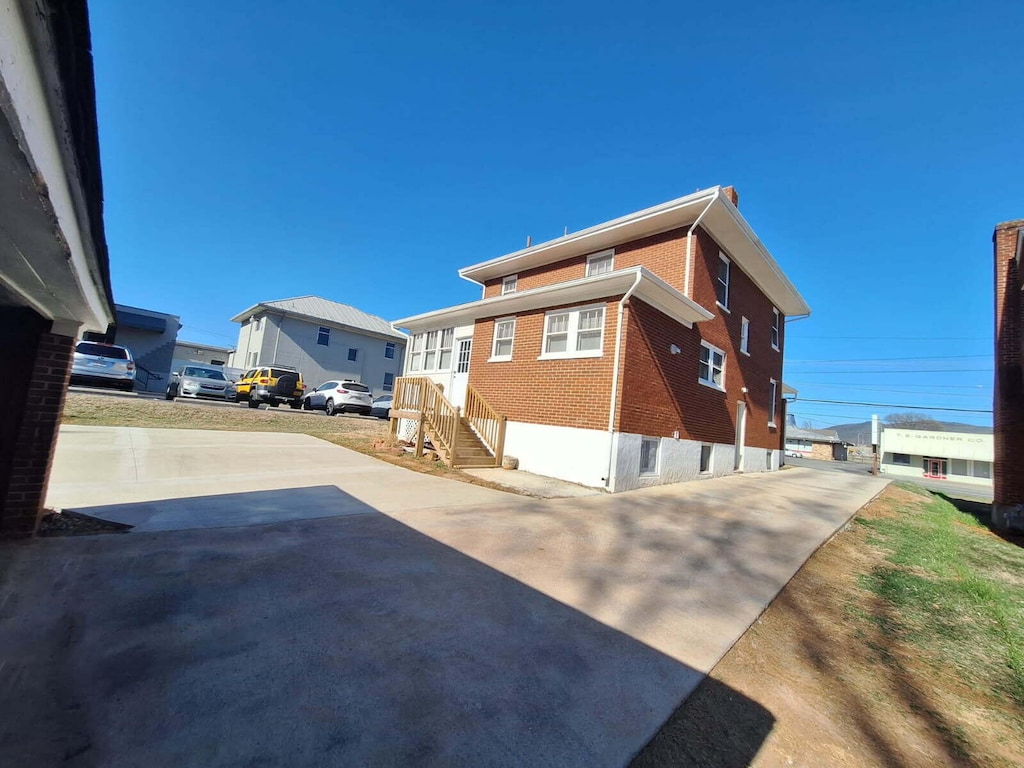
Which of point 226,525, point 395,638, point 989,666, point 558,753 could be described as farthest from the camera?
point 226,525

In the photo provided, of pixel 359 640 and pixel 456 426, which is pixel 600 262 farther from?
pixel 359 640

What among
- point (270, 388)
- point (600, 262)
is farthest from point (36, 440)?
point (270, 388)

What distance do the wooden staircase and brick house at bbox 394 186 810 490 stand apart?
1.24 ft

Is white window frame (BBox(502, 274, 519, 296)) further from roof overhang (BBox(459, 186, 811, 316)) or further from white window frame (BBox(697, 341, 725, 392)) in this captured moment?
white window frame (BBox(697, 341, 725, 392))

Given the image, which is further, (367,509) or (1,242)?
(367,509)

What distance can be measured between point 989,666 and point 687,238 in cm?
1068

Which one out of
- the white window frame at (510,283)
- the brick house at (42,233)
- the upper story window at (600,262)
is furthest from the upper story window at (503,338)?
the brick house at (42,233)

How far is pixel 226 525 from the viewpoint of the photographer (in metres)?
4.55

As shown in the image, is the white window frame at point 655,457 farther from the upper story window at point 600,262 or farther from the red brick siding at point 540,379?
the upper story window at point 600,262

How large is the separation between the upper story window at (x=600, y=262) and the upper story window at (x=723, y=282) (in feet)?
10.5

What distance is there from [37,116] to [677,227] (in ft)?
42.1

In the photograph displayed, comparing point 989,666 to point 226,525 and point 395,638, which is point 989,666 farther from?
point 226,525

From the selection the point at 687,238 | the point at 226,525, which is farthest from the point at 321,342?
the point at 226,525

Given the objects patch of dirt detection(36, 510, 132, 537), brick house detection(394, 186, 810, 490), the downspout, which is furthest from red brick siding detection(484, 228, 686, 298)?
→ patch of dirt detection(36, 510, 132, 537)
